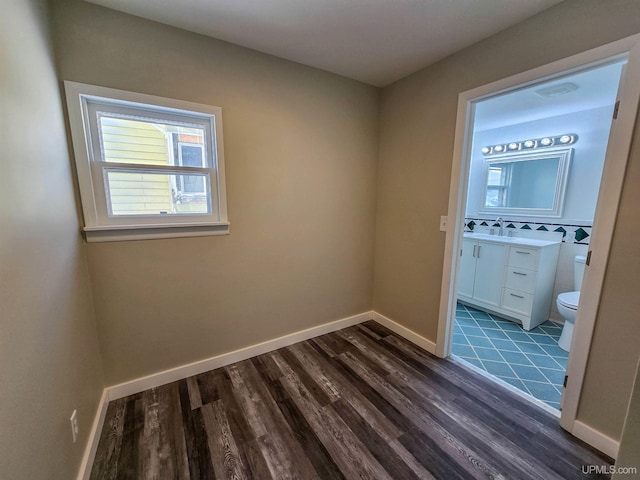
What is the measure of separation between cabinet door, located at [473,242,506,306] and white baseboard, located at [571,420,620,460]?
1699 millimetres

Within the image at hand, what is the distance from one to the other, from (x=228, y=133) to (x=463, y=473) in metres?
2.49

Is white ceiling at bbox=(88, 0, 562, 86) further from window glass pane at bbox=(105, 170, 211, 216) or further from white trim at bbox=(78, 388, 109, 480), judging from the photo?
white trim at bbox=(78, 388, 109, 480)

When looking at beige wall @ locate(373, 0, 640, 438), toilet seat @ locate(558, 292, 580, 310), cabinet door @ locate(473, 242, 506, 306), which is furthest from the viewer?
cabinet door @ locate(473, 242, 506, 306)

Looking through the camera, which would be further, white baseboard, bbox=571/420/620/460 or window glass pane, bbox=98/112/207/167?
window glass pane, bbox=98/112/207/167

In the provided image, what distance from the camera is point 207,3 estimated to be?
147cm

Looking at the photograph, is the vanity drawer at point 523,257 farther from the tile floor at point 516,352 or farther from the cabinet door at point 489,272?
the tile floor at point 516,352

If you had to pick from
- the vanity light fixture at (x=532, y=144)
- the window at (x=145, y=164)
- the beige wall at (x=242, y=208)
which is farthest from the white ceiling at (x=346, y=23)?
the vanity light fixture at (x=532, y=144)

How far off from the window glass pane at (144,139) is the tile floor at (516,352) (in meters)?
2.84

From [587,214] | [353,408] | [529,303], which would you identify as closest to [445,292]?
[353,408]

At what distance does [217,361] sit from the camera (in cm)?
212

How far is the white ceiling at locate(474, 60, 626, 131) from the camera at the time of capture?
80.4 inches

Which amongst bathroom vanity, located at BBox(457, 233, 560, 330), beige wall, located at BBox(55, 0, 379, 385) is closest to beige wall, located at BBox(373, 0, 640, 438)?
beige wall, located at BBox(55, 0, 379, 385)

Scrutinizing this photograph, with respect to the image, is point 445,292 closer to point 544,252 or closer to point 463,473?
point 463,473

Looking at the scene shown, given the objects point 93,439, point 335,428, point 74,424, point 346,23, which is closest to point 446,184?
point 346,23
